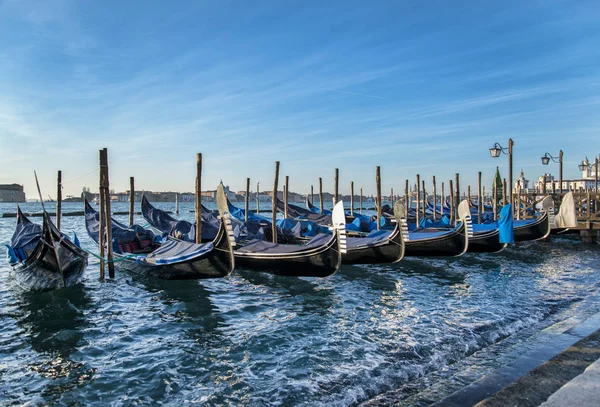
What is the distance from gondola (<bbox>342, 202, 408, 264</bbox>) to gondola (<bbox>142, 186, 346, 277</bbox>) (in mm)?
1784

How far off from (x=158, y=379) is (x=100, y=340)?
1505mm

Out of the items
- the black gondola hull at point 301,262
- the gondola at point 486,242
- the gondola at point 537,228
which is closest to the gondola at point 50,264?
the black gondola hull at point 301,262

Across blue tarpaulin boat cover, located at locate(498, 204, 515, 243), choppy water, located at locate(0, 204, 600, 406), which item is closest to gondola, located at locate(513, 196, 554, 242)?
blue tarpaulin boat cover, located at locate(498, 204, 515, 243)

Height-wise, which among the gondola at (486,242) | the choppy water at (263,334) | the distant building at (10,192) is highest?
the distant building at (10,192)

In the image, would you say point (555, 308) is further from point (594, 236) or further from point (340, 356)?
point (594, 236)

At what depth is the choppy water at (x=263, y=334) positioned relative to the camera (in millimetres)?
3771

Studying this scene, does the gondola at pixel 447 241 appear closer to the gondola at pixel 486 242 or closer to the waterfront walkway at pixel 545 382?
the gondola at pixel 486 242

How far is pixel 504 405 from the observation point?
2.54 metres

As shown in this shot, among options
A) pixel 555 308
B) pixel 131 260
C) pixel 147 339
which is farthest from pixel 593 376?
pixel 131 260

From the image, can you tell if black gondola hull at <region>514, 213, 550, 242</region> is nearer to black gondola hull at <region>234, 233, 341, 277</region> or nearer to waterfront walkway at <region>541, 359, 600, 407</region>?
black gondola hull at <region>234, 233, 341, 277</region>

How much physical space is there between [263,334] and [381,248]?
4.81 meters

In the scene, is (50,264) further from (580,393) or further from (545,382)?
(580,393)

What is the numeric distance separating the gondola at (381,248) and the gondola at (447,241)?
1081mm

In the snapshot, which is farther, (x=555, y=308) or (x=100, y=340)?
(x=555, y=308)
